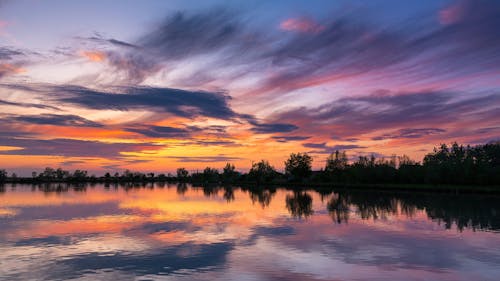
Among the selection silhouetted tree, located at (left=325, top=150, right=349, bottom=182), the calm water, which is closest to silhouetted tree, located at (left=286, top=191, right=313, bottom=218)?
the calm water

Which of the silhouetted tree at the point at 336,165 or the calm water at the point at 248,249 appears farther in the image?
the silhouetted tree at the point at 336,165

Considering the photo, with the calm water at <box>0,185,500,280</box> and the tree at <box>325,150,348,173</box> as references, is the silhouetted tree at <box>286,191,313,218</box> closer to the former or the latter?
the calm water at <box>0,185,500,280</box>

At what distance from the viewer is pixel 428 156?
584 feet

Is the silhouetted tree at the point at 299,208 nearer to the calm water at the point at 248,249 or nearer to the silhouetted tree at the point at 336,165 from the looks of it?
the calm water at the point at 248,249

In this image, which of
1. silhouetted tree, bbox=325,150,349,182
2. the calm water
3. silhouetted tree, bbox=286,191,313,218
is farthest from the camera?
silhouetted tree, bbox=325,150,349,182

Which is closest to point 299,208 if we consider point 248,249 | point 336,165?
point 248,249

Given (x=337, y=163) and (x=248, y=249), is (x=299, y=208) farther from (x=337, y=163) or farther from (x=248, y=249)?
(x=337, y=163)

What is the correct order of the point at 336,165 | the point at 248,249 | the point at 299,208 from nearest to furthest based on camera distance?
the point at 248,249
the point at 299,208
the point at 336,165

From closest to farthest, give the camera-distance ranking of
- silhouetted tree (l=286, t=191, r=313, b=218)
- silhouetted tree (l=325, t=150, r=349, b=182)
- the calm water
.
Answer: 1. the calm water
2. silhouetted tree (l=286, t=191, r=313, b=218)
3. silhouetted tree (l=325, t=150, r=349, b=182)

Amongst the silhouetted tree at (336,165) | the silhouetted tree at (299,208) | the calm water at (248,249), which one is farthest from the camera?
the silhouetted tree at (336,165)

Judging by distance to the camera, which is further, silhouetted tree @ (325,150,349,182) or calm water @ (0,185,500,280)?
silhouetted tree @ (325,150,349,182)

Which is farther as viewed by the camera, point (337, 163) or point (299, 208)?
point (337, 163)

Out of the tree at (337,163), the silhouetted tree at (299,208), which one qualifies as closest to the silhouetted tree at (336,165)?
the tree at (337,163)

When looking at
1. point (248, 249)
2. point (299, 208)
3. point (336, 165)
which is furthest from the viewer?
point (336, 165)
